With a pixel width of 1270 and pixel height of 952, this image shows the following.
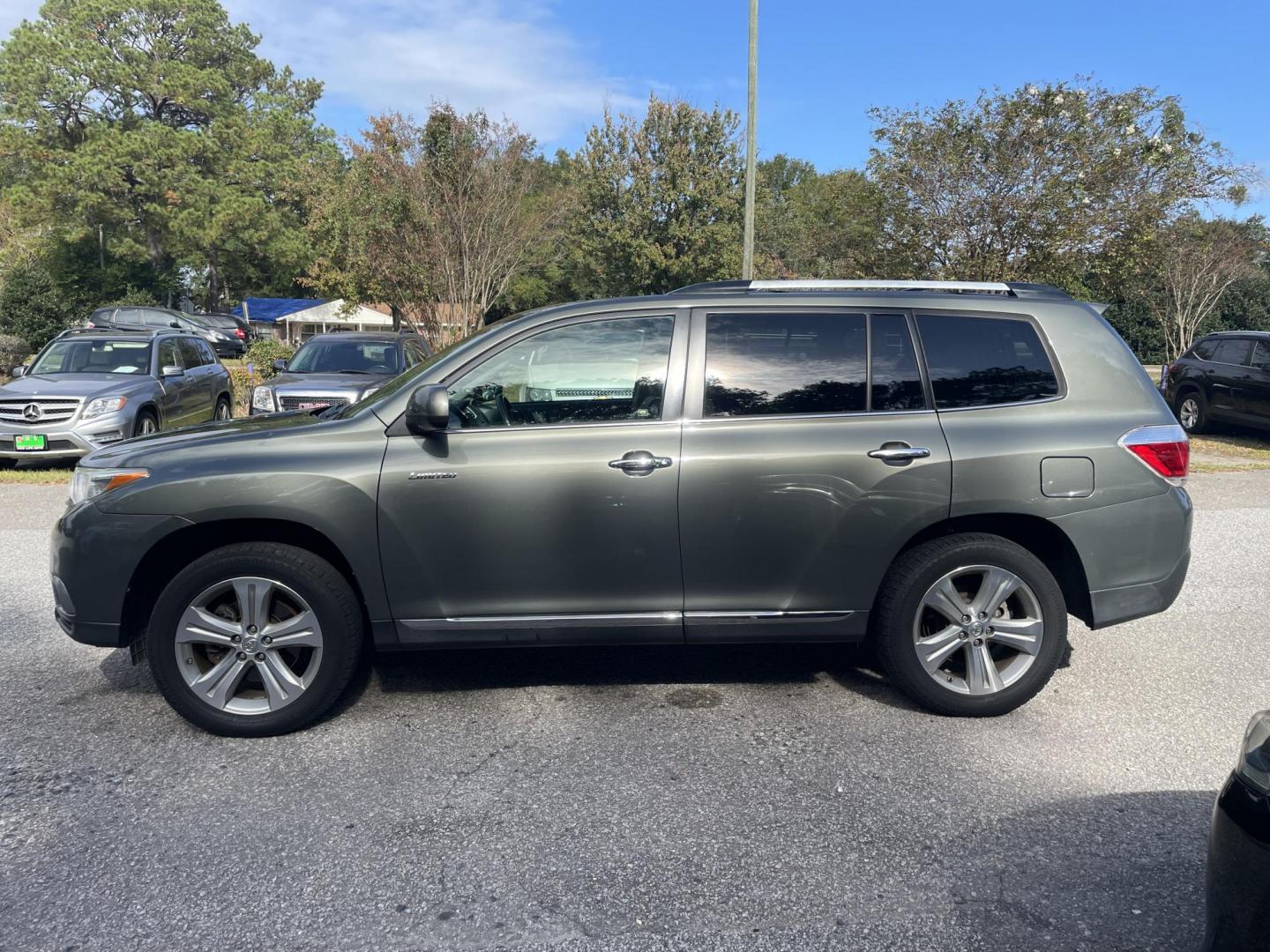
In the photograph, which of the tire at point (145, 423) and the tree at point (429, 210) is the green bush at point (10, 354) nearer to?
the tree at point (429, 210)

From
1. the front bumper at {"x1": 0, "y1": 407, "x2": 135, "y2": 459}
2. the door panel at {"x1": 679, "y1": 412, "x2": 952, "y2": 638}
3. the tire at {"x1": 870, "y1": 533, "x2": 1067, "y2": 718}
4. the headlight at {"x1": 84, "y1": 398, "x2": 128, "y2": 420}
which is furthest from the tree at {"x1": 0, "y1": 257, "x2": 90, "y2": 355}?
the tire at {"x1": 870, "y1": 533, "x2": 1067, "y2": 718}

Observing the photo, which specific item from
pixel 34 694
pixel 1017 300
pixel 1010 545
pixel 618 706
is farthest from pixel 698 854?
pixel 34 694

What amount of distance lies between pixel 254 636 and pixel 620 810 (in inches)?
66.7

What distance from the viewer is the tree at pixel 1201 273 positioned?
28.8 metres

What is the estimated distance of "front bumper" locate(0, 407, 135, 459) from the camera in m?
10.3

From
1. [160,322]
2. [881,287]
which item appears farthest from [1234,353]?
[160,322]

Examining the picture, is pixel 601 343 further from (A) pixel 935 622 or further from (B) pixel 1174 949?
(B) pixel 1174 949

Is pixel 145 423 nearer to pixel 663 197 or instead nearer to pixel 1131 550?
pixel 1131 550

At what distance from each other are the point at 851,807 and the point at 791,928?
761 mm

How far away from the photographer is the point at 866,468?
13.0 feet

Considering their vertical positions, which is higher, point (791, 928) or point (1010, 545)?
point (1010, 545)

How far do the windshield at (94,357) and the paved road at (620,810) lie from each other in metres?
7.53

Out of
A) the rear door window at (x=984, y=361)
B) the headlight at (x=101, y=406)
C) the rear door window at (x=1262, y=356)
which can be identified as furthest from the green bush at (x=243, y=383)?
the rear door window at (x=1262, y=356)

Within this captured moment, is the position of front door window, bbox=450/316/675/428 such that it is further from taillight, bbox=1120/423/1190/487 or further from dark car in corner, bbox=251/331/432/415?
dark car in corner, bbox=251/331/432/415
